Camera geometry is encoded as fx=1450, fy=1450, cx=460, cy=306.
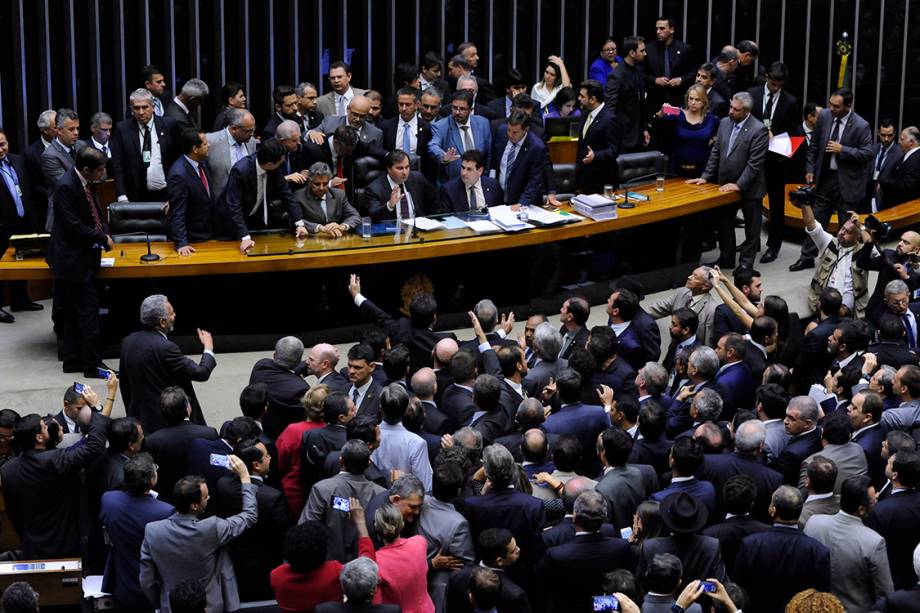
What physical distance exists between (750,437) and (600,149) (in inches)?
215

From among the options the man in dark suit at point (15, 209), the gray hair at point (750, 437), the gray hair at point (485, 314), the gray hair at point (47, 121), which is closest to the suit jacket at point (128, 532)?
the gray hair at point (485, 314)

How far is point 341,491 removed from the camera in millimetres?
7227

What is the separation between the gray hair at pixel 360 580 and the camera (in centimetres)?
630

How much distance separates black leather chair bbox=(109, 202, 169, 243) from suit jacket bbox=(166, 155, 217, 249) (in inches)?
9.5

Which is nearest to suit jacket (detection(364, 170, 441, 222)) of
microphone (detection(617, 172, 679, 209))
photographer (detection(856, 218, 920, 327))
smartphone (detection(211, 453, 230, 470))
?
microphone (detection(617, 172, 679, 209))

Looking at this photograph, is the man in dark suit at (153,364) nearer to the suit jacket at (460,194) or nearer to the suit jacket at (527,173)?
the suit jacket at (460,194)

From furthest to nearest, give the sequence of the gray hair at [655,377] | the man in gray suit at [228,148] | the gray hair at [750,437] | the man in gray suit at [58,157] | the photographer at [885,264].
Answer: the man in gray suit at [58,157], the man in gray suit at [228,148], the photographer at [885,264], the gray hair at [655,377], the gray hair at [750,437]

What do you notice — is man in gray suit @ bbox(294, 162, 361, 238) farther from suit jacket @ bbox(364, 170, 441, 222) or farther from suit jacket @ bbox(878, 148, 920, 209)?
suit jacket @ bbox(878, 148, 920, 209)

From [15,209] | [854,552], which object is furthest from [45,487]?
[15,209]

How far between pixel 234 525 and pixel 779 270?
7.42 meters

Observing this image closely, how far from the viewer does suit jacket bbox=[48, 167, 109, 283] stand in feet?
33.2

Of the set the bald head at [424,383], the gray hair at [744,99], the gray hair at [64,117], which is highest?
the gray hair at [744,99]

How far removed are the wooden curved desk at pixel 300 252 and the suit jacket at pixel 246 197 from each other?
0.53ft

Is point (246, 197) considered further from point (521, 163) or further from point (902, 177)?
point (902, 177)
